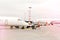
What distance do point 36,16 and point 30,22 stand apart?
50 cm

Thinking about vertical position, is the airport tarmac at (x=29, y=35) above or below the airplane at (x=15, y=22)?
below

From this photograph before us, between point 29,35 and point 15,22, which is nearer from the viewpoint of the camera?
point 29,35

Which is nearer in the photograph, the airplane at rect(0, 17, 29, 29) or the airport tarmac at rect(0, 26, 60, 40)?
the airport tarmac at rect(0, 26, 60, 40)

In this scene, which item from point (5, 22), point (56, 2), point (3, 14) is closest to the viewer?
point (3, 14)

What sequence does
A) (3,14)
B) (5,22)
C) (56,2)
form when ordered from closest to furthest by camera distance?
(3,14)
(56,2)
(5,22)

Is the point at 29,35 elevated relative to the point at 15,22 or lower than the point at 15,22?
lower

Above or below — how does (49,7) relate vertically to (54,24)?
above

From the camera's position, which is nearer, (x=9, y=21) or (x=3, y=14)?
(x=3, y=14)

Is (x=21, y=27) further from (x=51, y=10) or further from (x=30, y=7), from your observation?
(x=51, y=10)

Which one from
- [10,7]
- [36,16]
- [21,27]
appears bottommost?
[21,27]

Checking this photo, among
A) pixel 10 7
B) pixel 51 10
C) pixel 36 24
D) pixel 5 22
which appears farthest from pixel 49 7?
pixel 5 22

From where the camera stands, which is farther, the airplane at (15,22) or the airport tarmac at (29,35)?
the airplane at (15,22)

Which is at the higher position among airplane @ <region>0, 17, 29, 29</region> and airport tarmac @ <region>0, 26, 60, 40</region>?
airplane @ <region>0, 17, 29, 29</region>

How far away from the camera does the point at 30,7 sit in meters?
2.77
